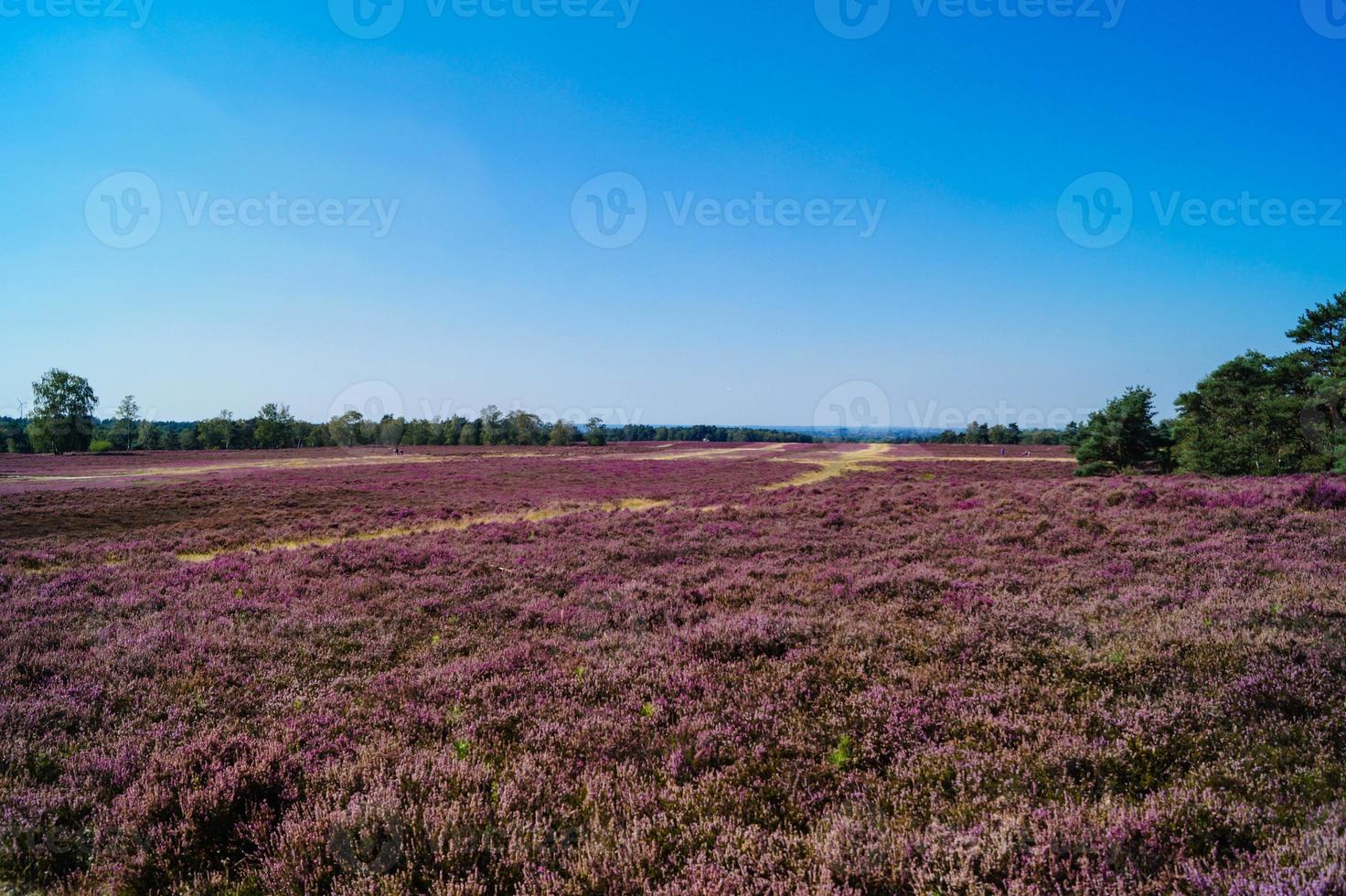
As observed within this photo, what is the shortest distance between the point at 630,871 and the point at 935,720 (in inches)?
118

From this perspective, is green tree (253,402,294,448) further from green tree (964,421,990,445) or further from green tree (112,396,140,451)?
green tree (964,421,990,445)

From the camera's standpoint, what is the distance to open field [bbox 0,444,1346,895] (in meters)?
3.05

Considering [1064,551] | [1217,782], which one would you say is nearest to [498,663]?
[1217,782]

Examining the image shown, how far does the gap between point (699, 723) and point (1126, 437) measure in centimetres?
4228

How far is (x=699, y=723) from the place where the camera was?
4.70 metres

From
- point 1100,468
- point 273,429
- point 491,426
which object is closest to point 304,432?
point 273,429

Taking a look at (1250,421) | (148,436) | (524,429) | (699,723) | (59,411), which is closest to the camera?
(699,723)

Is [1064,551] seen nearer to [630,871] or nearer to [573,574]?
[573,574]

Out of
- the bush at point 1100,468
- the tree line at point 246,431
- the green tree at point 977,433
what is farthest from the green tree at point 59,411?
the green tree at point 977,433

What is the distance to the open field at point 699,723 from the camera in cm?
305

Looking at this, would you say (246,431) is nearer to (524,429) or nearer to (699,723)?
(524,429)

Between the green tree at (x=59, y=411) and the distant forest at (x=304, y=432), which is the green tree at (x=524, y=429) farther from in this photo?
the green tree at (x=59, y=411)

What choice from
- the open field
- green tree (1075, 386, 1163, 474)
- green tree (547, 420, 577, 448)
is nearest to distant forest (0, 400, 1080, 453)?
green tree (547, 420, 577, 448)

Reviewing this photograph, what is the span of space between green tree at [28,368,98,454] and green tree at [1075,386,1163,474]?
12636 cm
